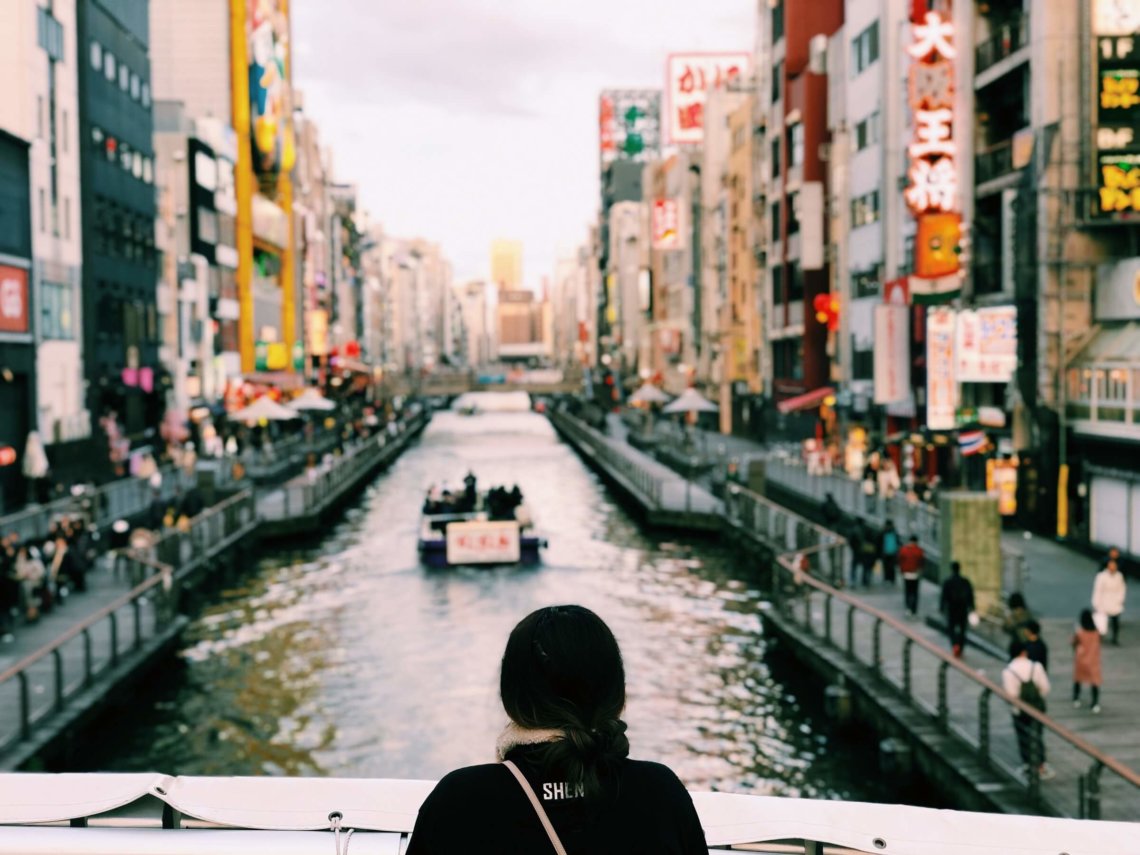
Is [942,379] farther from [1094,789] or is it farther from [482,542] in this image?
[1094,789]

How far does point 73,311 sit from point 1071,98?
3529cm

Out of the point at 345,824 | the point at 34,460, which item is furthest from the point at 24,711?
the point at 34,460

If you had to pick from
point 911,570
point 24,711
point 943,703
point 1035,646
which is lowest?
point 24,711

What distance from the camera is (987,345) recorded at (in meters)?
35.9

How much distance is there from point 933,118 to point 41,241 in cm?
2987

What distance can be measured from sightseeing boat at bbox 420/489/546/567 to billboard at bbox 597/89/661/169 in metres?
151

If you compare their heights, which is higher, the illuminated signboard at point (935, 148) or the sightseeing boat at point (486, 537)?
the illuminated signboard at point (935, 148)

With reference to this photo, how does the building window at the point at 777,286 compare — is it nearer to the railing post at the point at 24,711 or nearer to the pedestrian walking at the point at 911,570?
the pedestrian walking at the point at 911,570

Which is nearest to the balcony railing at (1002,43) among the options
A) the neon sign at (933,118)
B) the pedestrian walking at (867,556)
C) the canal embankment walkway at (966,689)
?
the neon sign at (933,118)

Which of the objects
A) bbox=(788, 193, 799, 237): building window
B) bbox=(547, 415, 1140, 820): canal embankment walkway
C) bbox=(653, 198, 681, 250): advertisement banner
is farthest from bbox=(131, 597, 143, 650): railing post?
bbox=(653, 198, 681, 250): advertisement banner

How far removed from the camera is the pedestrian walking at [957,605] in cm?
2017

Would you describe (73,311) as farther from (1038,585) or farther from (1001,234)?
(1038,585)

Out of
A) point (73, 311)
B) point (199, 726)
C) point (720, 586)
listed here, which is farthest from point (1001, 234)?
point (73, 311)

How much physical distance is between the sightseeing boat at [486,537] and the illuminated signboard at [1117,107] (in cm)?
1718
